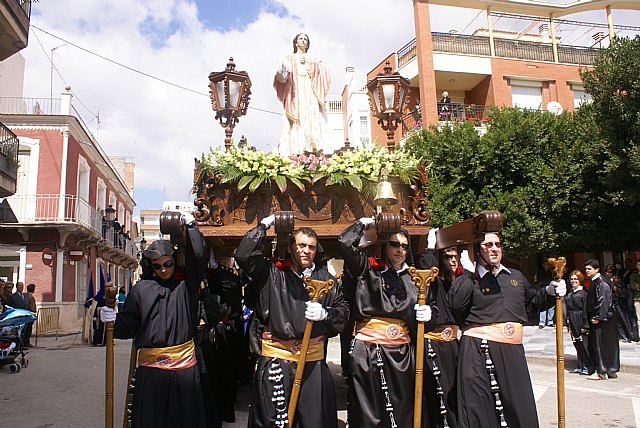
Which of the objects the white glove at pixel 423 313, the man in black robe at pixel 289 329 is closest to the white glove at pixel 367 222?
the man in black robe at pixel 289 329

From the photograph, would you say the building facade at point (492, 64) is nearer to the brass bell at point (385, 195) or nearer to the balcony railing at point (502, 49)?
the balcony railing at point (502, 49)

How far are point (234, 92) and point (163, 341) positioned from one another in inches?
113

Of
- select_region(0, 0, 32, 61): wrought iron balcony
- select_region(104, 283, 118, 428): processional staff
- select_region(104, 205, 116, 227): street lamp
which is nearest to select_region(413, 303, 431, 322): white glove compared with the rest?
select_region(104, 283, 118, 428): processional staff

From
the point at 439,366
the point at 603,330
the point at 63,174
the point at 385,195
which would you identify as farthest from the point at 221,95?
the point at 63,174

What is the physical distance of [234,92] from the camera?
5.77 meters

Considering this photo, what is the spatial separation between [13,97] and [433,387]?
21.3 meters

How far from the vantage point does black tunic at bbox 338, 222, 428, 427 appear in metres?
4.08

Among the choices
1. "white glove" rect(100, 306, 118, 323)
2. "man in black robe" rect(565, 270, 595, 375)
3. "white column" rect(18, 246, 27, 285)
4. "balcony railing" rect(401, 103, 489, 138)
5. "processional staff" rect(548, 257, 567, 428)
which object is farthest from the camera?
"balcony railing" rect(401, 103, 489, 138)

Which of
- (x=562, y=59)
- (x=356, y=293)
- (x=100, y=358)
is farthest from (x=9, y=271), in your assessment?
(x=562, y=59)

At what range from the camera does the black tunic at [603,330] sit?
8.62 metres

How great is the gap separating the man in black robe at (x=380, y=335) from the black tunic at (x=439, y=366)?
0.78 ft

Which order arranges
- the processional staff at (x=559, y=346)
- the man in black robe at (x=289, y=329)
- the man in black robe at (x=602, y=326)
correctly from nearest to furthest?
the man in black robe at (x=289, y=329) → the processional staff at (x=559, y=346) → the man in black robe at (x=602, y=326)

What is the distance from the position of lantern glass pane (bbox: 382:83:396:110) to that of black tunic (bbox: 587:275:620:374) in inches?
202

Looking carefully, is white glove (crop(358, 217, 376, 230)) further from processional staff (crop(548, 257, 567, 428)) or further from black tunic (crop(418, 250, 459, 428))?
processional staff (crop(548, 257, 567, 428))
